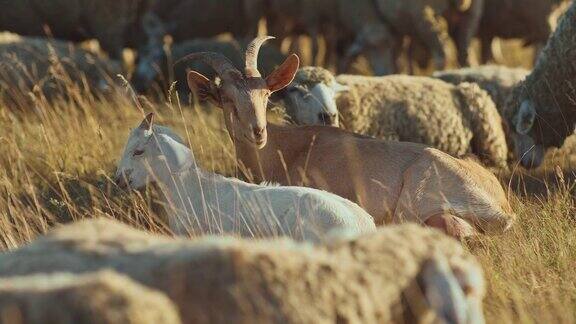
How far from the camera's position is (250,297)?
10.9 ft

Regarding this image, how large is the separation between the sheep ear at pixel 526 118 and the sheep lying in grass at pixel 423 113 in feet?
1.02

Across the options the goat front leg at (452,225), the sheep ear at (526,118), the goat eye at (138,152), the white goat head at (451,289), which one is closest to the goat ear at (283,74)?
the goat eye at (138,152)

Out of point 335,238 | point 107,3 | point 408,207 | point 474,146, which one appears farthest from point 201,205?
point 107,3

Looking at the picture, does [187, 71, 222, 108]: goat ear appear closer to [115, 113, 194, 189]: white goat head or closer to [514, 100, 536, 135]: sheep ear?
[115, 113, 194, 189]: white goat head

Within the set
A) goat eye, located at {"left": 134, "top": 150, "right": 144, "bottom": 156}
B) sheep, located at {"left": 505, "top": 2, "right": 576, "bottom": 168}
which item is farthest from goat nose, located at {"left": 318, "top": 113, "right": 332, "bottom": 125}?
goat eye, located at {"left": 134, "top": 150, "right": 144, "bottom": 156}

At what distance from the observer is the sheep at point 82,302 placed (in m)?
3.04

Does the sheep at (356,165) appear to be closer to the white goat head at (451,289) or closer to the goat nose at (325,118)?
the goat nose at (325,118)

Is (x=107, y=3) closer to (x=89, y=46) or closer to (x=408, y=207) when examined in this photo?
(x=89, y=46)

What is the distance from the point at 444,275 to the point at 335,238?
36cm

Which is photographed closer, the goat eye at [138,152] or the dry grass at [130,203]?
the dry grass at [130,203]

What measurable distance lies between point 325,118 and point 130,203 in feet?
7.29

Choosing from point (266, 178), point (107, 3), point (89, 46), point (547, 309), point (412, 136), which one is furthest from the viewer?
point (89, 46)

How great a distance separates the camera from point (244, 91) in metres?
7.21

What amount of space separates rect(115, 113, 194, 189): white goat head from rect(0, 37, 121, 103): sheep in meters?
5.18
